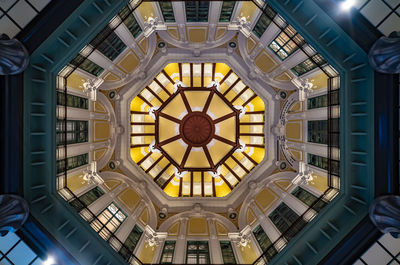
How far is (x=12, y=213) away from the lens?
32.1 ft

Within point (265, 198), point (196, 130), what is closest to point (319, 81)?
point (265, 198)

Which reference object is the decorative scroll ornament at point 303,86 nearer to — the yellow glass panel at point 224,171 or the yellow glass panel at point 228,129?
the yellow glass panel at point 228,129

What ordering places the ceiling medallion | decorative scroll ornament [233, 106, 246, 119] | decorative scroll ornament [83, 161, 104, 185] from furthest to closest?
the ceiling medallion, decorative scroll ornament [233, 106, 246, 119], decorative scroll ornament [83, 161, 104, 185]

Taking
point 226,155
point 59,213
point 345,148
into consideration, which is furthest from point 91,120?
point 345,148

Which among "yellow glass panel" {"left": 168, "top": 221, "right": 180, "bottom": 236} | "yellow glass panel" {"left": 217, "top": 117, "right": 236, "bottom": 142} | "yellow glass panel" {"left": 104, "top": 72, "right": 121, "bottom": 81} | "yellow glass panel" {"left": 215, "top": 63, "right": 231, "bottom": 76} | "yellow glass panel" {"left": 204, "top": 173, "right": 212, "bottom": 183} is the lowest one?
"yellow glass panel" {"left": 168, "top": 221, "right": 180, "bottom": 236}

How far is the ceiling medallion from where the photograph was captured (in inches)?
985

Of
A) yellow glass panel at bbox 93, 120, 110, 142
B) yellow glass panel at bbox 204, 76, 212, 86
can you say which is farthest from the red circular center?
yellow glass panel at bbox 93, 120, 110, 142

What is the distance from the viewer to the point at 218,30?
53.1 feet

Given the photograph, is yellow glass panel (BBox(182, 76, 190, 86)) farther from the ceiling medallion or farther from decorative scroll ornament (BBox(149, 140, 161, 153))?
decorative scroll ornament (BBox(149, 140, 161, 153))

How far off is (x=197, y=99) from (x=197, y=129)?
10.9 ft

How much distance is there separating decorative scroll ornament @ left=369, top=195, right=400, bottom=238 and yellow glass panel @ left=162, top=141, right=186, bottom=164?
19.3 meters

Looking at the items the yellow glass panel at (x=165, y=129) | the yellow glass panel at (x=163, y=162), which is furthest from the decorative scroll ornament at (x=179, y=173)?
the yellow glass panel at (x=165, y=129)

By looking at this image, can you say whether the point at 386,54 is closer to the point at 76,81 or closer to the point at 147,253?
the point at 76,81

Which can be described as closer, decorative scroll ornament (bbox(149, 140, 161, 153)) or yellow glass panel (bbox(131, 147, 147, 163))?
yellow glass panel (bbox(131, 147, 147, 163))
